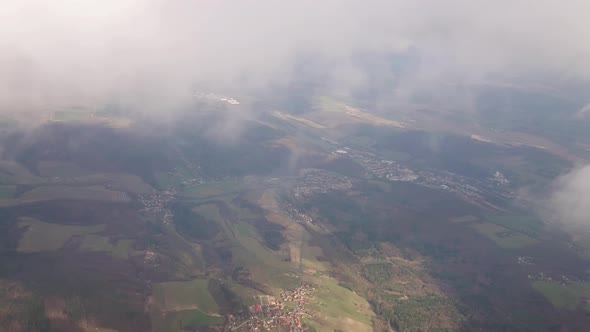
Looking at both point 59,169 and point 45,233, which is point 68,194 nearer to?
point 59,169

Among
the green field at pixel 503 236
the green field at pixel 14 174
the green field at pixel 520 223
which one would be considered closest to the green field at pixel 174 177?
the green field at pixel 14 174

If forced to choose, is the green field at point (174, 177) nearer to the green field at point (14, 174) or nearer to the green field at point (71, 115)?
the green field at point (14, 174)

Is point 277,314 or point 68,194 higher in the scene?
point 277,314

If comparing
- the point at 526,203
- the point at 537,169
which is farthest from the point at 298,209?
the point at 537,169

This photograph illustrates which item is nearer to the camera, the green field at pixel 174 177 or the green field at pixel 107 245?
the green field at pixel 107 245

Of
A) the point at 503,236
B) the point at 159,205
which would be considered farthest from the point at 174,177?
the point at 503,236

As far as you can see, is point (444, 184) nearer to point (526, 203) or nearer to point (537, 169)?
point (526, 203)
